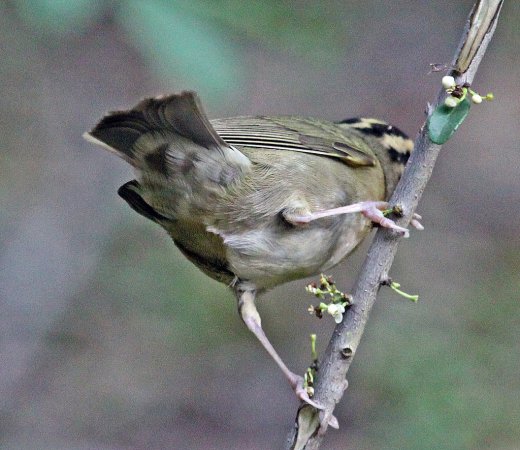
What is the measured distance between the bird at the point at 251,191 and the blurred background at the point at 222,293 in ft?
2.17

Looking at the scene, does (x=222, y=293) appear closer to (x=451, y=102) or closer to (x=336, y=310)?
(x=336, y=310)

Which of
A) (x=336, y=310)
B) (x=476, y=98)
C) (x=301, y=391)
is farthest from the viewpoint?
(x=301, y=391)

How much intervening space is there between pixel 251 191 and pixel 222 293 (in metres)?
3.78

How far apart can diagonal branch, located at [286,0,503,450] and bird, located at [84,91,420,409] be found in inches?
12.3

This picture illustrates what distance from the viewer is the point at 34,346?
734 centimetres

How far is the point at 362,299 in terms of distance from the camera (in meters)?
3.33

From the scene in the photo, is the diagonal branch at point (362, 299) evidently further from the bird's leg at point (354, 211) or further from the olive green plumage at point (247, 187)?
the olive green plumage at point (247, 187)

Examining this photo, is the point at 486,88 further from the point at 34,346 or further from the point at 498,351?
the point at 34,346

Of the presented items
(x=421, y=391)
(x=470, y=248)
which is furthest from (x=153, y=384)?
(x=470, y=248)

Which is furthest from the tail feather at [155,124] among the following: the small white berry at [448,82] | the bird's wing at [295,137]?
the small white berry at [448,82]

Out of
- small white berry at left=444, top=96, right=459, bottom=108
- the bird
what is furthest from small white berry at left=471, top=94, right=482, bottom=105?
the bird

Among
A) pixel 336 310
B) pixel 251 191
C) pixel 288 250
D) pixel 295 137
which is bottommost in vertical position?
pixel 336 310

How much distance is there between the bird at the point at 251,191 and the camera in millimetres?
3902

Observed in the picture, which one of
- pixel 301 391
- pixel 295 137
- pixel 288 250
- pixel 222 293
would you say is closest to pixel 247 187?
pixel 288 250
